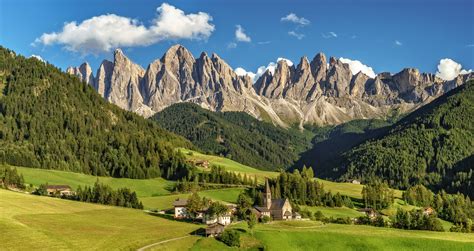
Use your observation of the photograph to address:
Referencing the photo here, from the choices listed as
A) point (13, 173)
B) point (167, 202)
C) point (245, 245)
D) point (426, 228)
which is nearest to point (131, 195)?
point (167, 202)

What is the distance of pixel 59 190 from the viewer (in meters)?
191

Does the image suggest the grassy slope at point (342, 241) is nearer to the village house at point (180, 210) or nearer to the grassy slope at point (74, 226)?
the grassy slope at point (74, 226)

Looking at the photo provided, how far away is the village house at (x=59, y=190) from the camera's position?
188250mm

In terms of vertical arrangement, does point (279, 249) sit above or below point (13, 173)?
below

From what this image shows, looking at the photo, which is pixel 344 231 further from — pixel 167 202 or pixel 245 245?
pixel 167 202

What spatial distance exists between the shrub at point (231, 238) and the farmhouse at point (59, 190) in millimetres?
85367

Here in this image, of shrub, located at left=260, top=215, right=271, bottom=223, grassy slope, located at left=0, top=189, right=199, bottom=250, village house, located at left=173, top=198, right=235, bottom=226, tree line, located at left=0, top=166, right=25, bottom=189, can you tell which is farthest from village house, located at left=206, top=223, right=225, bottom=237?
tree line, located at left=0, top=166, right=25, bottom=189

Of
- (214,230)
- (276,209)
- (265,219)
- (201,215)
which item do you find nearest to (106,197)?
(201,215)

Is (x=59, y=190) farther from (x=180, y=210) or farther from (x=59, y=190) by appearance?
(x=180, y=210)

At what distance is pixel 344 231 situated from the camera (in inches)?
5404

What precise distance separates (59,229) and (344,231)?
6711cm

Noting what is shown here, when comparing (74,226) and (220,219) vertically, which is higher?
(220,219)

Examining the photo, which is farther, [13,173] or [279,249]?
[13,173]

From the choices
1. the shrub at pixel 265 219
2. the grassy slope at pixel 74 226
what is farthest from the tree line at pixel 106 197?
the shrub at pixel 265 219
